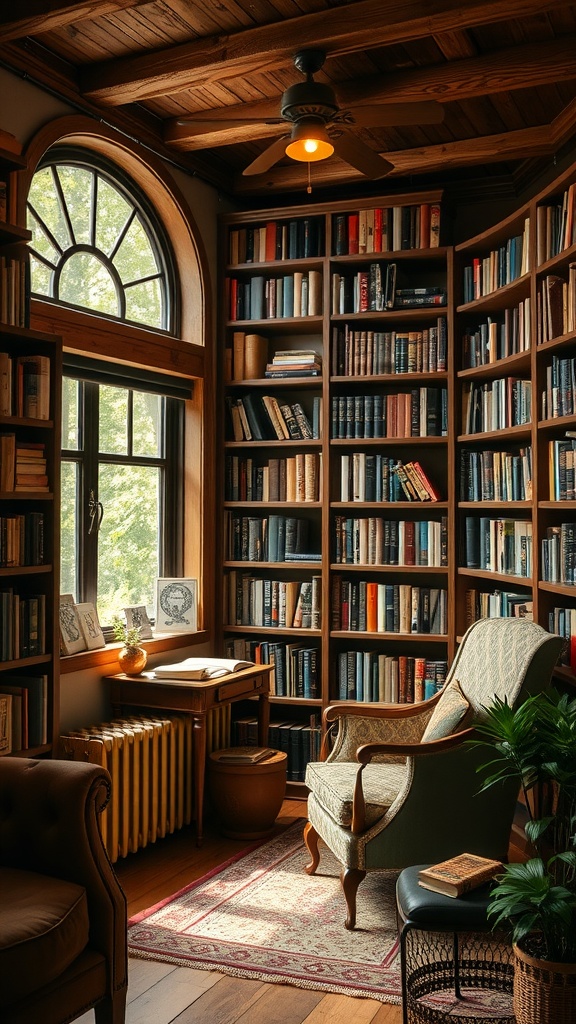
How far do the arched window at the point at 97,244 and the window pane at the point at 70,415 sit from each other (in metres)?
0.37

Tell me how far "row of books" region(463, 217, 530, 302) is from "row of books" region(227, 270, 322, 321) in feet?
2.66

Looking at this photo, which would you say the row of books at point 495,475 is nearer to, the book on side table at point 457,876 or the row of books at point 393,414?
the row of books at point 393,414

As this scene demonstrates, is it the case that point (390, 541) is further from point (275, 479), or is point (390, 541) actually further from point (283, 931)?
point (283, 931)

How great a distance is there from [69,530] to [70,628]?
0.45 m

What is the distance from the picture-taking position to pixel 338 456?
16.9 ft

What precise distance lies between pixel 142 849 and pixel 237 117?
10.1ft

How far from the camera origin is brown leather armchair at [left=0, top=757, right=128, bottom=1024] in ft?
7.27

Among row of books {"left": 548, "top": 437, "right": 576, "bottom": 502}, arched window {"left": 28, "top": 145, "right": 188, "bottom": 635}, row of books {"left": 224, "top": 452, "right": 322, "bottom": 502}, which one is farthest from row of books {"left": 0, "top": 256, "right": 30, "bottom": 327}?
row of books {"left": 548, "top": 437, "right": 576, "bottom": 502}

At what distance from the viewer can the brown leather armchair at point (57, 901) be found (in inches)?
87.2

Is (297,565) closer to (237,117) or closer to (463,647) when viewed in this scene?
(463,647)

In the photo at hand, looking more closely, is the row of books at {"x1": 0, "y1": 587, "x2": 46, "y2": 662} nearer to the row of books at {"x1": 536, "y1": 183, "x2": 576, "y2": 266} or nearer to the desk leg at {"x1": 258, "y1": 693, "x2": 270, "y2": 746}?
the desk leg at {"x1": 258, "y1": 693, "x2": 270, "y2": 746}

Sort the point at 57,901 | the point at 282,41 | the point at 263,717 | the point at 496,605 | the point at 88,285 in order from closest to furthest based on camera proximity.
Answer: the point at 57,901, the point at 282,41, the point at 88,285, the point at 496,605, the point at 263,717

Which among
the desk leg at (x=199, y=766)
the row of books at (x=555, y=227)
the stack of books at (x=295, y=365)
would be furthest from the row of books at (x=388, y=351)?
the desk leg at (x=199, y=766)

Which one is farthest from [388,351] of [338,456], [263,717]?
[263,717]
